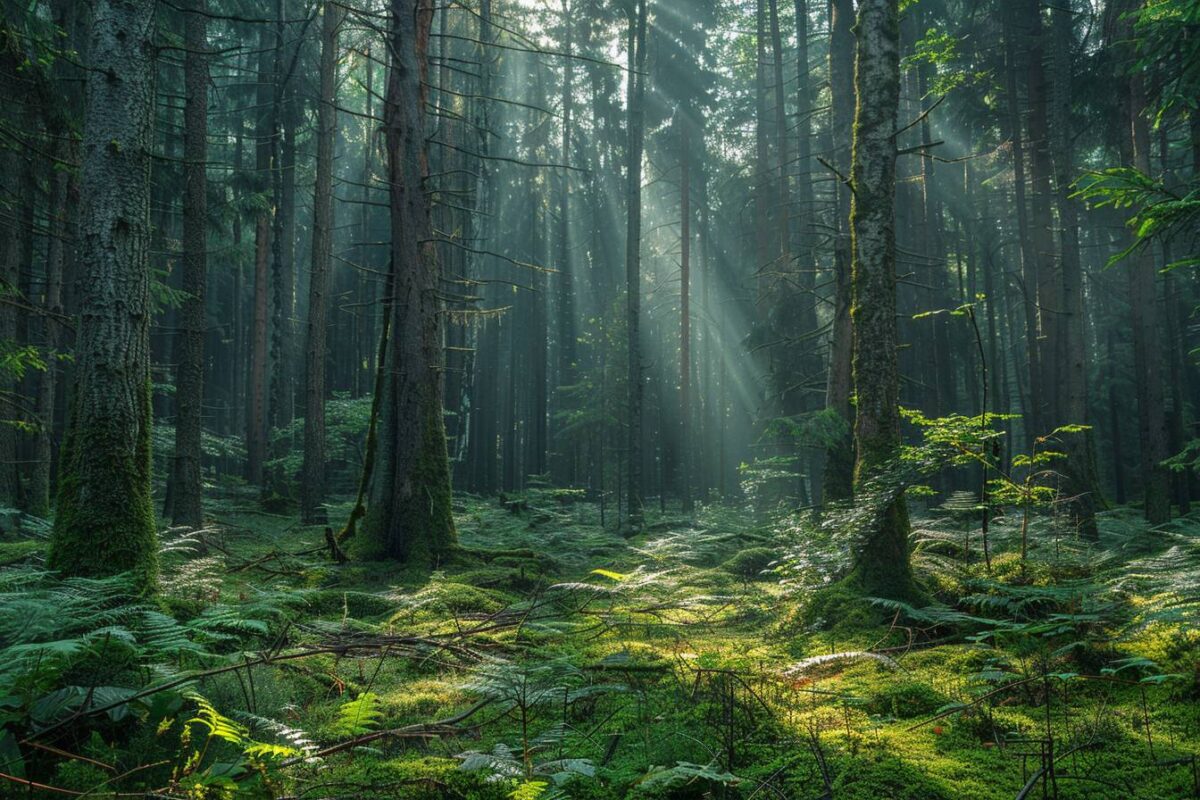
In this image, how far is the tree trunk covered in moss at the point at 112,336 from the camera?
4.67 meters

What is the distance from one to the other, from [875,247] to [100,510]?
23.0 ft

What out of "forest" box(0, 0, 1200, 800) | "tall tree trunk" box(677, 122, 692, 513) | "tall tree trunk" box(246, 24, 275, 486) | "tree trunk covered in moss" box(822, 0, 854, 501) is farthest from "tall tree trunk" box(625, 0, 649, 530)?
"tall tree trunk" box(246, 24, 275, 486)

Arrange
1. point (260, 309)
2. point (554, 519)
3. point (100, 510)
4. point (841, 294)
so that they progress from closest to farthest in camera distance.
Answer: point (100, 510) < point (841, 294) < point (554, 519) < point (260, 309)

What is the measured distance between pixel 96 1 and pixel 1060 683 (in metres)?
7.80

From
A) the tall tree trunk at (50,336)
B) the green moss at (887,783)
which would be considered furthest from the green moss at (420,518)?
the green moss at (887,783)

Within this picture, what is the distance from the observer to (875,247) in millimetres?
7180

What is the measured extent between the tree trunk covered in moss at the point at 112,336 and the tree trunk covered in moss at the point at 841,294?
350 inches

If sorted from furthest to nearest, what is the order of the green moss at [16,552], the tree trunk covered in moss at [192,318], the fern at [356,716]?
1. the tree trunk covered in moss at [192,318]
2. the green moss at [16,552]
3. the fern at [356,716]

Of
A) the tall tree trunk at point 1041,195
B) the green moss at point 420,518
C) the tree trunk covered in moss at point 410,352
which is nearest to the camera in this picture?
the green moss at point 420,518

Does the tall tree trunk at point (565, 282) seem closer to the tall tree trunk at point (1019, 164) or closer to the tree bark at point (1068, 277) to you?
the tall tree trunk at point (1019, 164)

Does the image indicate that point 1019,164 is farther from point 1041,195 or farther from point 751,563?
point 751,563

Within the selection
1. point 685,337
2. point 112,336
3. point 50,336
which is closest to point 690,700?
point 112,336

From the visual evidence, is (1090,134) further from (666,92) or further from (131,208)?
(131,208)

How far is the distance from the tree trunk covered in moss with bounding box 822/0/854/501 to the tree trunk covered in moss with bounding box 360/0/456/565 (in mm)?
6092
